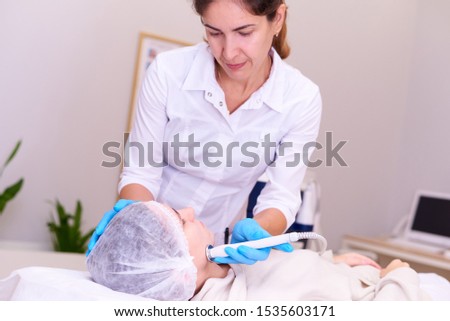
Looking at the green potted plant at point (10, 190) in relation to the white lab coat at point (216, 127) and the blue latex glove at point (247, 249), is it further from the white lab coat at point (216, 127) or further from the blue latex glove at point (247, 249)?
the blue latex glove at point (247, 249)

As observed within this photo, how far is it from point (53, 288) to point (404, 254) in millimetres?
2952

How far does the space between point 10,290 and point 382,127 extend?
3714 millimetres

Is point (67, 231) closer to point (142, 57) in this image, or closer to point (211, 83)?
point (142, 57)

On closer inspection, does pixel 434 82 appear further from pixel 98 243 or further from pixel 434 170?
pixel 98 243

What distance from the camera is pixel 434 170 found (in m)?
4.39

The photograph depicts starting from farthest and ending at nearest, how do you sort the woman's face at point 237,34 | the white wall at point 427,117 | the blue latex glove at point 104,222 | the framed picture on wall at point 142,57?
the white wall at point 427,117, the framed picture on wall at point 142,57, the woman's face at point 237,34, the blue latex glove at point 104,222

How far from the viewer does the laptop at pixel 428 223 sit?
3971mm

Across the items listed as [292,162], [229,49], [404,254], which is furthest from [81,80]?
[404,254]

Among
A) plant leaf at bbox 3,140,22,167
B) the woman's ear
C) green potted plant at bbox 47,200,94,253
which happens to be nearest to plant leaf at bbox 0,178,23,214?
plant leaf at bbox 3,140,22,167

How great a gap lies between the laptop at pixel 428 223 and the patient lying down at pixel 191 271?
242 cm

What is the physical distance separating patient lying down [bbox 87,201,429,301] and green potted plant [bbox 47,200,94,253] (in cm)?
186

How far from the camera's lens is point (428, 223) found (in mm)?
4074

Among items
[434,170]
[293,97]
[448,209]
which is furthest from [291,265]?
[434,170]

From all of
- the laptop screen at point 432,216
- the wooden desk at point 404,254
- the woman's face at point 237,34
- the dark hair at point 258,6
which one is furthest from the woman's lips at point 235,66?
the laptop screen at point 432,216
